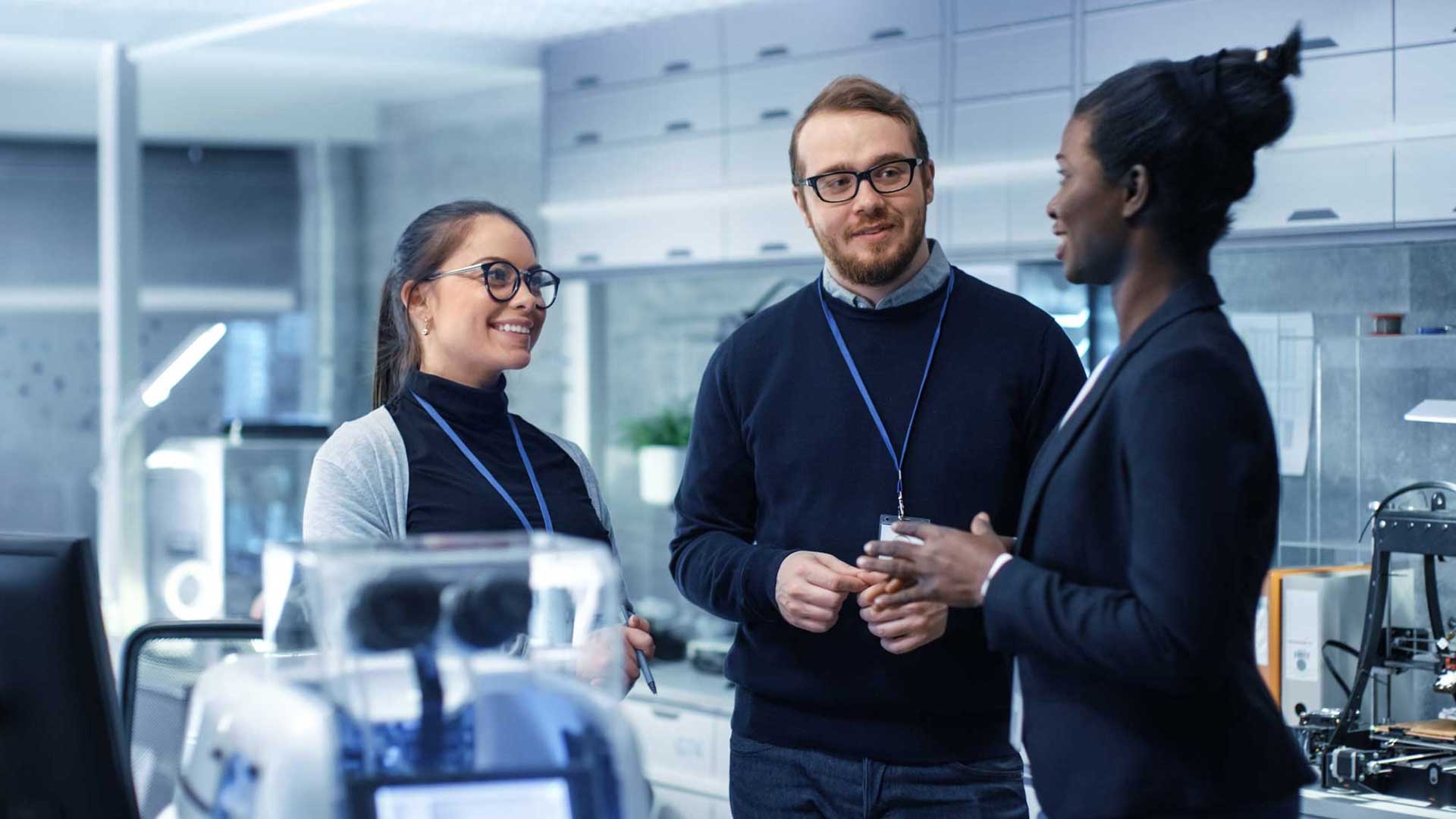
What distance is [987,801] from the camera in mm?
1861

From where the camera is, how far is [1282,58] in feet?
4.55

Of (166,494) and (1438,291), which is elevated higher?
(1438,291)

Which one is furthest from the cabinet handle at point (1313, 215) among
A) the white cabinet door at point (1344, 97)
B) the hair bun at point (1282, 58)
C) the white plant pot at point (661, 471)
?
the white plant pot at point (661, 471)

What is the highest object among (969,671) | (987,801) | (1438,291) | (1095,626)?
(1438,291)

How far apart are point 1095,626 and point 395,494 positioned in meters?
0.89

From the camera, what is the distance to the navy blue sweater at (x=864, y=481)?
1.86 meters

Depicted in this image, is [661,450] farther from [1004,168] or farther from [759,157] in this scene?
[1004,168]

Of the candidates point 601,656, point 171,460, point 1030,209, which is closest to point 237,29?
point 171,460

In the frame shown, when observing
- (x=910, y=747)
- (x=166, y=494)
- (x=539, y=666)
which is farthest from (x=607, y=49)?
(x=539, y=666)

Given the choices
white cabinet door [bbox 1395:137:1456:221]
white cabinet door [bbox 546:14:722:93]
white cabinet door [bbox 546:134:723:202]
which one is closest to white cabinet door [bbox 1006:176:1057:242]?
white cabinet door [bbox 1395:137:1456:221]

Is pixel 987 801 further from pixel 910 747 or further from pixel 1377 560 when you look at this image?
pixel 1377 560

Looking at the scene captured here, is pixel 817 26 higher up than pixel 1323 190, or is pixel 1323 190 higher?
pixel 817 26

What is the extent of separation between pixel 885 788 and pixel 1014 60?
2.49 meters

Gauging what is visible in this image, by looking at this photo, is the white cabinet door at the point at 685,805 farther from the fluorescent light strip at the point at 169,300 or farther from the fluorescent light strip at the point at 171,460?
the fluorescent light strip at the point at 169,300
